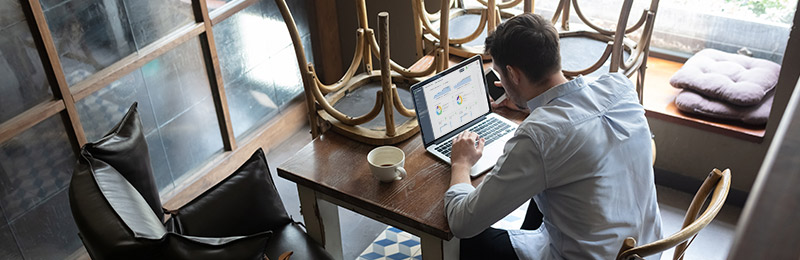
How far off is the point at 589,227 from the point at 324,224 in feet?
2.68

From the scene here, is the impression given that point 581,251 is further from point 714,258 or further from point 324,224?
point 714,258

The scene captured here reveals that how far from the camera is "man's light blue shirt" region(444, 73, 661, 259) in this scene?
1633mm

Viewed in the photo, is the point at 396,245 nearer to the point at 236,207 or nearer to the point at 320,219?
the point at 320,219

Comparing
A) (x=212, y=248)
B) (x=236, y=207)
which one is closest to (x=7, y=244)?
(x=236, y=207)

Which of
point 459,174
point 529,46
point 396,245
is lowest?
point 396,245

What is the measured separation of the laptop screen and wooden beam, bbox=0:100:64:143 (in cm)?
132

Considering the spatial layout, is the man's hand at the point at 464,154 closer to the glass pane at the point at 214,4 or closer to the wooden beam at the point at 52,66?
the wooden beam at the point at 52,66

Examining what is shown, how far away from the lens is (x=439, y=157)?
2.04m

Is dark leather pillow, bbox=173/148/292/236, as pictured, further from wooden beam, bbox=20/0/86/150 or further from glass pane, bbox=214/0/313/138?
glass pane, bbox=214/0/313/138

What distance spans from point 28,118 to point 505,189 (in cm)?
167

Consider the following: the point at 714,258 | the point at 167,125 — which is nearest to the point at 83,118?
the point at 167,125

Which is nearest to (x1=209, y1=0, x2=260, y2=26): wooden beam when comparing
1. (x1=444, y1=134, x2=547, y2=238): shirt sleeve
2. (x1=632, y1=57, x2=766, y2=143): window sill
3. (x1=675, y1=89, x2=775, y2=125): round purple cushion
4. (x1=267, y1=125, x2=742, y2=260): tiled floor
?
(x1=267, y1=125, x2=742, y2=260): tiled floor

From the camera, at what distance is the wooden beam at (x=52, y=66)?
2.29 m

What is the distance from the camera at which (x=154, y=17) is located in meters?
2.75
